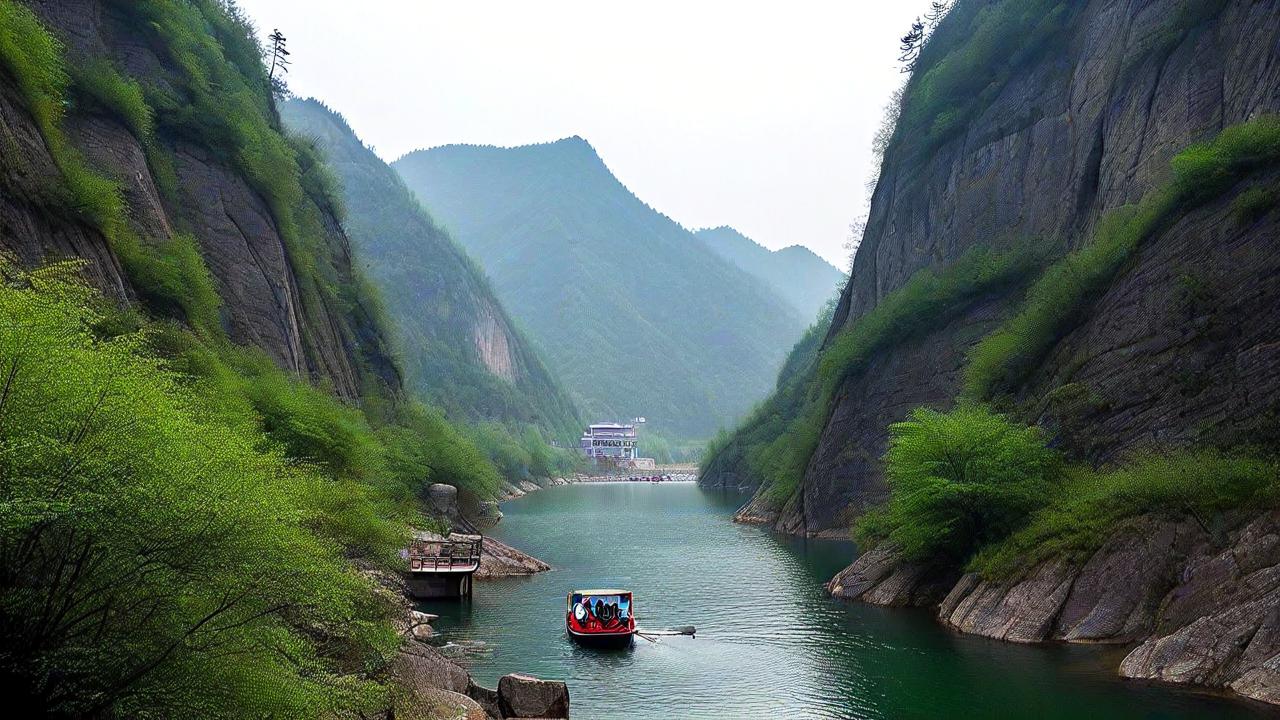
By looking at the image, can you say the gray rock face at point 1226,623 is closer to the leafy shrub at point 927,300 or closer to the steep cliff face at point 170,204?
the leafy shrub at point 927,300

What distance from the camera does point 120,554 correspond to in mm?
11484

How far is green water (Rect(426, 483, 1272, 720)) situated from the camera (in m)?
23.5

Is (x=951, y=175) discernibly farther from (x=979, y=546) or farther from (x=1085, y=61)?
(x=979, y=546)

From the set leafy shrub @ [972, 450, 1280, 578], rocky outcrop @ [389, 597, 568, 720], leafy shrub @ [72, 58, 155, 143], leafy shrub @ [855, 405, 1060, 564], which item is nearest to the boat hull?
rocky outcrop @ [389, 597, 568, 720]

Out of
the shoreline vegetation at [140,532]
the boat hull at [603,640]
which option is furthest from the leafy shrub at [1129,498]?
the shoreline vegetation at [140,532]

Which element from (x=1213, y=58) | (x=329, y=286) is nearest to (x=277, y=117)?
(x=329, y=286)

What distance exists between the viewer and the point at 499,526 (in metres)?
74.0

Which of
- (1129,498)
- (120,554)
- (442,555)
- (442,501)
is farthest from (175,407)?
(442,501)

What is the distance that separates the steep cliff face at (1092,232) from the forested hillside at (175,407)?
27.0 metres

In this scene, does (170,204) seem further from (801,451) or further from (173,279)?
(801,451)

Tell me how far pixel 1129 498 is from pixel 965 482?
6.66 metres

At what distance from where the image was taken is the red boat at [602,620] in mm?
31703

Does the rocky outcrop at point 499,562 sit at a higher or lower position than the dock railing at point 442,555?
lower

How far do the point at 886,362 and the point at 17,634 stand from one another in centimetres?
5249
